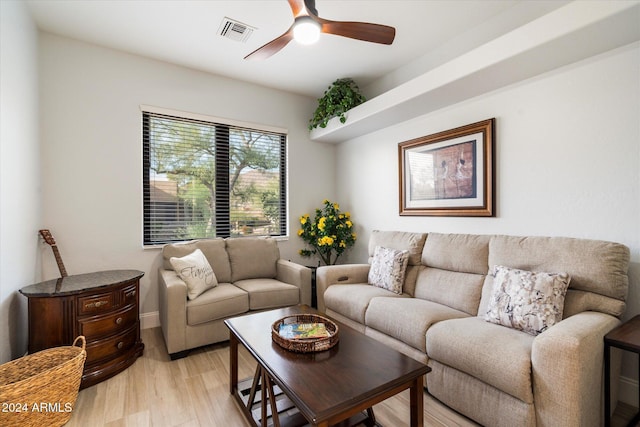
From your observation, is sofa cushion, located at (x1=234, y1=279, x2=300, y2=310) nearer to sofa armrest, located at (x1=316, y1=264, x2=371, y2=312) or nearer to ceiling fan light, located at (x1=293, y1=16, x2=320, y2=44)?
sofa armrest, located at (x1=316, y1=264, x2=371, y2=312)

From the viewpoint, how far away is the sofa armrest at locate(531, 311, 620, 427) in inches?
51.7

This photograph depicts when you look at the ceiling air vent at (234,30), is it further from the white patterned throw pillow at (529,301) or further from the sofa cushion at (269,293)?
the white patterned throw pillow at (529,301)

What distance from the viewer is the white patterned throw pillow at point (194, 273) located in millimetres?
2543

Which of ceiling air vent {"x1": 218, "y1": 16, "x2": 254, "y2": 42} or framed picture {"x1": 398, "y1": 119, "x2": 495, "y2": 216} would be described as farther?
framed picture {"x1": 398, "y1": 119, "x2": 495, "y2": 216}

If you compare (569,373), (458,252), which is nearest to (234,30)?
(458,252)

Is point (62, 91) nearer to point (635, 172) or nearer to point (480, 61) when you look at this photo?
point (480, 61)

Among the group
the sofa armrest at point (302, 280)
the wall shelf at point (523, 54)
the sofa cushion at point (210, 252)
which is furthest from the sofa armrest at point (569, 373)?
the sofa cushion at point (210, 252)

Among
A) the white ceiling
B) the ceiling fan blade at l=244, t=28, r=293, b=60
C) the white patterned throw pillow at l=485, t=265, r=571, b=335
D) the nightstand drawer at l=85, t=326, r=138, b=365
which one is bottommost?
the nightstand drawer at l=85, t=326, r=138, b=365

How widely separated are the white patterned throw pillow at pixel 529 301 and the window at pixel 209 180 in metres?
2.67

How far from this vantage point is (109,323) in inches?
86.0

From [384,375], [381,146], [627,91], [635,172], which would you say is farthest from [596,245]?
[381,146]

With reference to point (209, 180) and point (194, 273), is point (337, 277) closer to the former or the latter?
point (194, 273)

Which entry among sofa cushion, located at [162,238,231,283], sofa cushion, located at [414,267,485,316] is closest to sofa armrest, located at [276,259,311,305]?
sofa cushion, located at [162,238,231,283]

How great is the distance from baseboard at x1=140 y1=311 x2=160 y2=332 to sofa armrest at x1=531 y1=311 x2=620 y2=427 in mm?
3199
